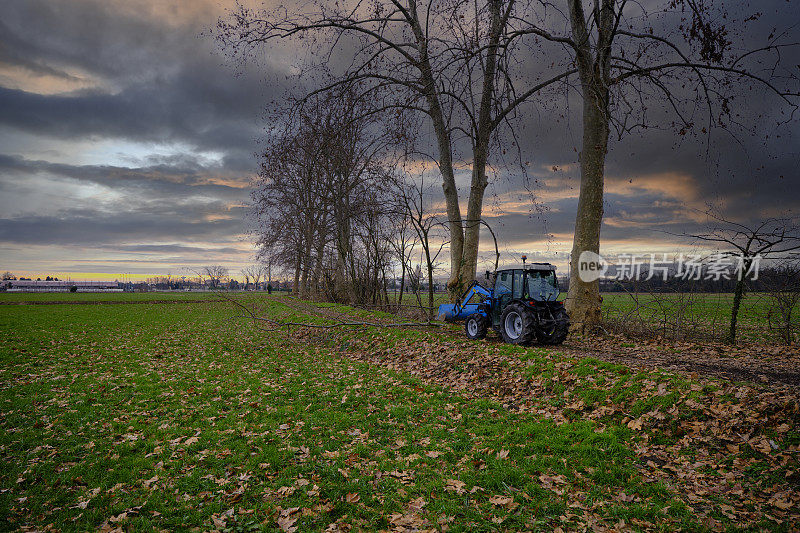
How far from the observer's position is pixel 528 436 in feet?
21.8

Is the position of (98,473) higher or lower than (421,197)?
lower

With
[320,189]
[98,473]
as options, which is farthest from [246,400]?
[320,189]

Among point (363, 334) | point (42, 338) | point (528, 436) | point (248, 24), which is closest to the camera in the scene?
point (528, 436)

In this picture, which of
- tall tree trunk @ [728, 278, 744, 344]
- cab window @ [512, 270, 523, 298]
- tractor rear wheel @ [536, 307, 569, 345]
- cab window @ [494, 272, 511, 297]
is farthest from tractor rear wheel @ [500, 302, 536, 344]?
tall tree trunk @ [728, 278, 744, 344]

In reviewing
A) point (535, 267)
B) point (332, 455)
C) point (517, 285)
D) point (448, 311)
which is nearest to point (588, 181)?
point (535, 267)

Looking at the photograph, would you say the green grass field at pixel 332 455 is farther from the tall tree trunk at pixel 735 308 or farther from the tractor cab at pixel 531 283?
the tall tree trunk at pixel 735 308

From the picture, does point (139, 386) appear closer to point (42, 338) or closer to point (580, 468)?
point (580, 468)

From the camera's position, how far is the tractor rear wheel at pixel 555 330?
1116 centimetres

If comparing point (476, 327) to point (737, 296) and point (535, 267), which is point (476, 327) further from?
point (737, 296)

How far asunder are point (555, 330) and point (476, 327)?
95.8 inches

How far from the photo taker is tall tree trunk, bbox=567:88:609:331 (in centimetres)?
1306

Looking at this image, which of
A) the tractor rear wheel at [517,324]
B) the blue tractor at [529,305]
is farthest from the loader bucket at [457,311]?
the tractor rear wheel at [517,324]

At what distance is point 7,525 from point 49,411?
5.04 meters

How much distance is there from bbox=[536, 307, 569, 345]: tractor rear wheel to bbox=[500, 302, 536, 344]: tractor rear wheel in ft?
1.46
